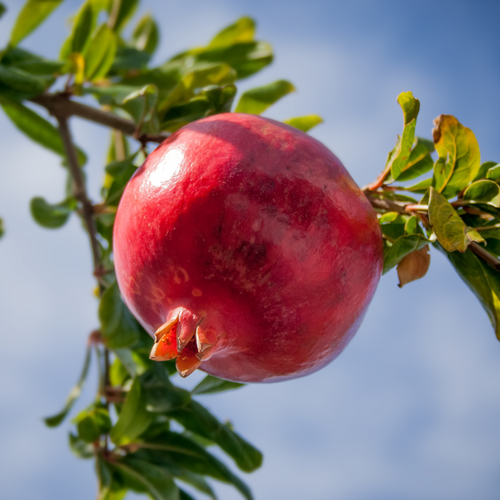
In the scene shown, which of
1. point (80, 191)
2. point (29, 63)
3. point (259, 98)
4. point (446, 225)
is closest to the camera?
point (446, 225)

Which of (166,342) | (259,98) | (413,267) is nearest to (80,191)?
(259,98)

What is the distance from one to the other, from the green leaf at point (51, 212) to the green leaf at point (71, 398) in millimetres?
510

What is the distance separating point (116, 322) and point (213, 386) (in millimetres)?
378

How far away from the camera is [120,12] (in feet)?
7.86

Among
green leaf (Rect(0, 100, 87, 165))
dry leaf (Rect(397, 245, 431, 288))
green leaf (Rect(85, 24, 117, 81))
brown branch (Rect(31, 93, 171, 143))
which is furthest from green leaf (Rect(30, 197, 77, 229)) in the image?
dry leaf (Rect(397, 245, 431, 288))

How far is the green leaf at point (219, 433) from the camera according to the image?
157 centimetres

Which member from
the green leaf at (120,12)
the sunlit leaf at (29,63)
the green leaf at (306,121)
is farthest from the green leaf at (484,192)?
the green leaf at (120,12)

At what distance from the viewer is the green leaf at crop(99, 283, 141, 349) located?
139 cm

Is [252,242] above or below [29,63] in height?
below

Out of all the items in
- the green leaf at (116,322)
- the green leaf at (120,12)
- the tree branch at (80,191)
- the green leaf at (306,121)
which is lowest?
the green leaf at (116,322)

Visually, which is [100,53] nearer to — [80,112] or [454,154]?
[80,112]

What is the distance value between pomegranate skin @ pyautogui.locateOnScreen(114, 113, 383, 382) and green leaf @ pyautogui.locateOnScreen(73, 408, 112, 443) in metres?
0.86

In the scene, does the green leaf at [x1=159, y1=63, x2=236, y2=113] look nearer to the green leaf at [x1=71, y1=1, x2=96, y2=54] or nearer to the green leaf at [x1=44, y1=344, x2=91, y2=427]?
the green leaf at [x1=71, y1=1, x2=96, y2=54]

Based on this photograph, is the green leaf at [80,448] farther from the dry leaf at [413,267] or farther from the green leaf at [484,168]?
the green leaf at [484,168]
